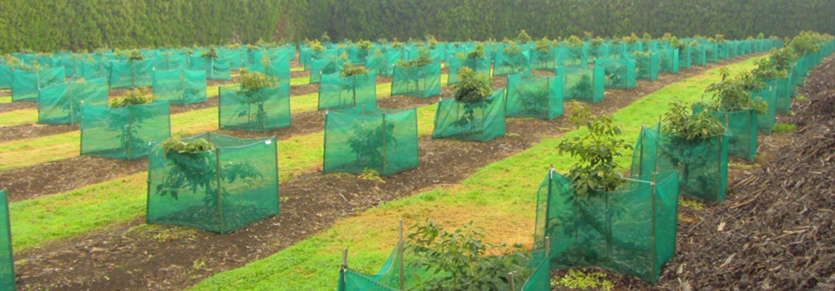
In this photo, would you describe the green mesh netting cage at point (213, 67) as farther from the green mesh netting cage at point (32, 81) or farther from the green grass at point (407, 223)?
the green grass at point (407, 223)

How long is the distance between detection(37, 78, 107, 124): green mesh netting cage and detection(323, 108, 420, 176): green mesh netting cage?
8975mm

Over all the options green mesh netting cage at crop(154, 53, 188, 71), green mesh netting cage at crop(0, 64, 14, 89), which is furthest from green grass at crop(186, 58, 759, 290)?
green mesh netting cage at crop(0, 64, 14, 89)

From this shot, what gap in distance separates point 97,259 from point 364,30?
52.3 m

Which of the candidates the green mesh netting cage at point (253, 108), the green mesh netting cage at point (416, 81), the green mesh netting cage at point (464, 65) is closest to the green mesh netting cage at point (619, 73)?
the green mesh netting cage at point (464, 65)

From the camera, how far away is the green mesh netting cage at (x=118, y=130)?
1397 cm

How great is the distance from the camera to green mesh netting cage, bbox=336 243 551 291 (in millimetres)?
4953

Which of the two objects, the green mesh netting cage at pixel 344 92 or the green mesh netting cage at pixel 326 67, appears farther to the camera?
the green mesh netting cage at pixel 326 67

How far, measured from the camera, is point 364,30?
59562mm

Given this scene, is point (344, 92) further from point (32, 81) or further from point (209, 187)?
point (32, 81)

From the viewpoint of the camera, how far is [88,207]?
A: 10930 mm

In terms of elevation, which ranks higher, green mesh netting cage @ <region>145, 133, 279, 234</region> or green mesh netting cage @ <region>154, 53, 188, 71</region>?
green mesh netting cage @ <region>154, 53, 188, 71</region>

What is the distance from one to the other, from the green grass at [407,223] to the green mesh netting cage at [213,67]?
53.9 ft

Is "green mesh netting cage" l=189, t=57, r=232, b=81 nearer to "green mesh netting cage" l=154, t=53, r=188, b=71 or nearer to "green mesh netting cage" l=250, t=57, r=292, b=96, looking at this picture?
"green mesh netting cage" l=154, t=53, r=188, b=71

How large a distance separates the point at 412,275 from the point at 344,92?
13443 millimetres
